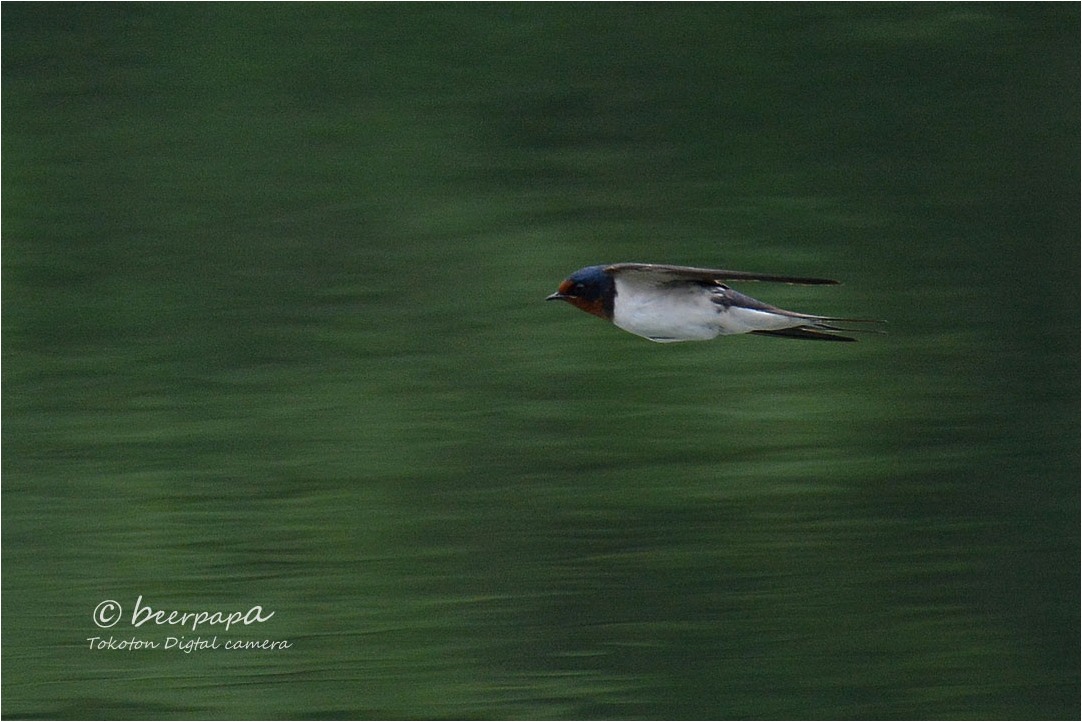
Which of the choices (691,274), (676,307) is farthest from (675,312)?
(691,274)

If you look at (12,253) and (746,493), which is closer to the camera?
(746,493)

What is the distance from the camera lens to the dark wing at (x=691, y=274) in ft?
5.81

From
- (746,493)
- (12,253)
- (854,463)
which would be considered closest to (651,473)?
(746,493)

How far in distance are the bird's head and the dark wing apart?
25mm

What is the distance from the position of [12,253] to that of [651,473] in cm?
158

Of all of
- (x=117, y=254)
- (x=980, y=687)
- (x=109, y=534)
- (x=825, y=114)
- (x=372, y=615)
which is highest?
(x=825, y=114)

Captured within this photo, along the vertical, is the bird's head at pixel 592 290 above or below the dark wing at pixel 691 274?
below

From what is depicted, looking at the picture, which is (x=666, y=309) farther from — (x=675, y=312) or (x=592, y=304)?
(x=592, y=304)

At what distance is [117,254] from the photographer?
2926mm

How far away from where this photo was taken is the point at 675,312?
1.98 m

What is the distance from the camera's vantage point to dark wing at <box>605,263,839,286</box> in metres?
1.77

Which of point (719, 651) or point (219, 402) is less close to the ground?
point (219, 402)

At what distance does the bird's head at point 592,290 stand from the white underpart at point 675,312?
18 millimetres

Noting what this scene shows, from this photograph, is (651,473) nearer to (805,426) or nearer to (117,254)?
(805,426)
